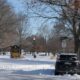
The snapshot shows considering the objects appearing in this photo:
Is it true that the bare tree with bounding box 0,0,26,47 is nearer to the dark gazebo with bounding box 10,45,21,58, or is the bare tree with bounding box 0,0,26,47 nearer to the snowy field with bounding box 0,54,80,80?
the dark gazebo with bounding box 10,45,21,58

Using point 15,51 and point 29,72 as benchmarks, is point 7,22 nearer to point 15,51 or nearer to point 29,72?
point 15,51

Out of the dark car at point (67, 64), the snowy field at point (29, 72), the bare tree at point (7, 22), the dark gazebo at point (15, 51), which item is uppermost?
the bare tree at point (7, 22)

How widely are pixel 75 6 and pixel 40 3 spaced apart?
12.1 ft

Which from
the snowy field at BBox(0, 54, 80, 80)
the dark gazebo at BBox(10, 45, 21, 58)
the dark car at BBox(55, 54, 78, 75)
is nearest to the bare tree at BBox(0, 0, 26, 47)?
the dark gazebo at BBox(10, 45, 21, 58)

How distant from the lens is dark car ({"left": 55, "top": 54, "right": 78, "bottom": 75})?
25250mm

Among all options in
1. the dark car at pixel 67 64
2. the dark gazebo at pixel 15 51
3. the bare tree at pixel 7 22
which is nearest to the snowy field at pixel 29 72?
the dark car at pixel 67 64

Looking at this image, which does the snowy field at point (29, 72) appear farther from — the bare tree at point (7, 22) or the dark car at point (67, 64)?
the bare tree at point (7, 22)

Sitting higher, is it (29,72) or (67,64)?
(67,64)

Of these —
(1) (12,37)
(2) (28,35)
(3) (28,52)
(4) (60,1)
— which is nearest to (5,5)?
(1) (12,37)

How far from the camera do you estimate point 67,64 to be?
82.9 ft

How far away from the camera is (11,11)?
78.1 metres

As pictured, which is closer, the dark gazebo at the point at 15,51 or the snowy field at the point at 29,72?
the snowy field at the point at 29,72

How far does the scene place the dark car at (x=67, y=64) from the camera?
82.8ft

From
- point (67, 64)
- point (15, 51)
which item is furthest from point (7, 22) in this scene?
point (67, 64)
